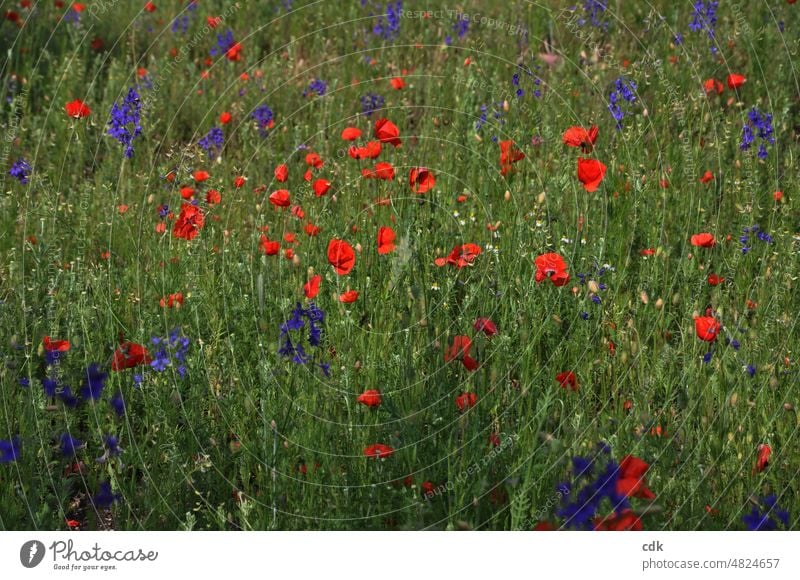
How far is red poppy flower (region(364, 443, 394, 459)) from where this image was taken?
7.73ft

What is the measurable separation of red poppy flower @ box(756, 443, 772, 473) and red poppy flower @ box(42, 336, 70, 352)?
181 centimetres

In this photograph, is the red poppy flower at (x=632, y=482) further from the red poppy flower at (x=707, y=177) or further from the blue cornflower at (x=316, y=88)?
the blue cornflower at (x=316, y=88)

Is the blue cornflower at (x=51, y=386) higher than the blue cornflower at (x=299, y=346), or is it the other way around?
the blue cornflower at (x=299, y=346)

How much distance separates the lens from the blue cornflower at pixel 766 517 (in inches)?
94.3

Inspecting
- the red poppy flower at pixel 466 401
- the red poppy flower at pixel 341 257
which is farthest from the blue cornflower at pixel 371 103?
the red poppy flower at pixel 466 401

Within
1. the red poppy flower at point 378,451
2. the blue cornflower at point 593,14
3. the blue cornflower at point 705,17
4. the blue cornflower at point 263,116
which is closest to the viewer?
the red poppy flower at point 378,451

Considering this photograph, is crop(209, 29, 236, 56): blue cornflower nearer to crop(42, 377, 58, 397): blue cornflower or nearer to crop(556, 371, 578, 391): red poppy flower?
crop(42, 377, 58, 397): blue cornflower

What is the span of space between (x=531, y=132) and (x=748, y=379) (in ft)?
5.90

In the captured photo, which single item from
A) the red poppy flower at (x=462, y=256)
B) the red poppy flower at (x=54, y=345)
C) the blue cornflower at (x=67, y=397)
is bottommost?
the blue cornflower at (x=67, y=397)

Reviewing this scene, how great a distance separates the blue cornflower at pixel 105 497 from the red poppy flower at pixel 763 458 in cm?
159

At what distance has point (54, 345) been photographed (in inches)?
108

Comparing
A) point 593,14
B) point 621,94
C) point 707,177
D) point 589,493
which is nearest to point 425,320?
point 589,493

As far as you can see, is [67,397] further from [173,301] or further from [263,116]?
[263,116]

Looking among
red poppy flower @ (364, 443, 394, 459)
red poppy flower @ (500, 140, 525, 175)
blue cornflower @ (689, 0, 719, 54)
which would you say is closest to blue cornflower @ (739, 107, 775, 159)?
blue cornflower @ (689, 0, 719, 54)
